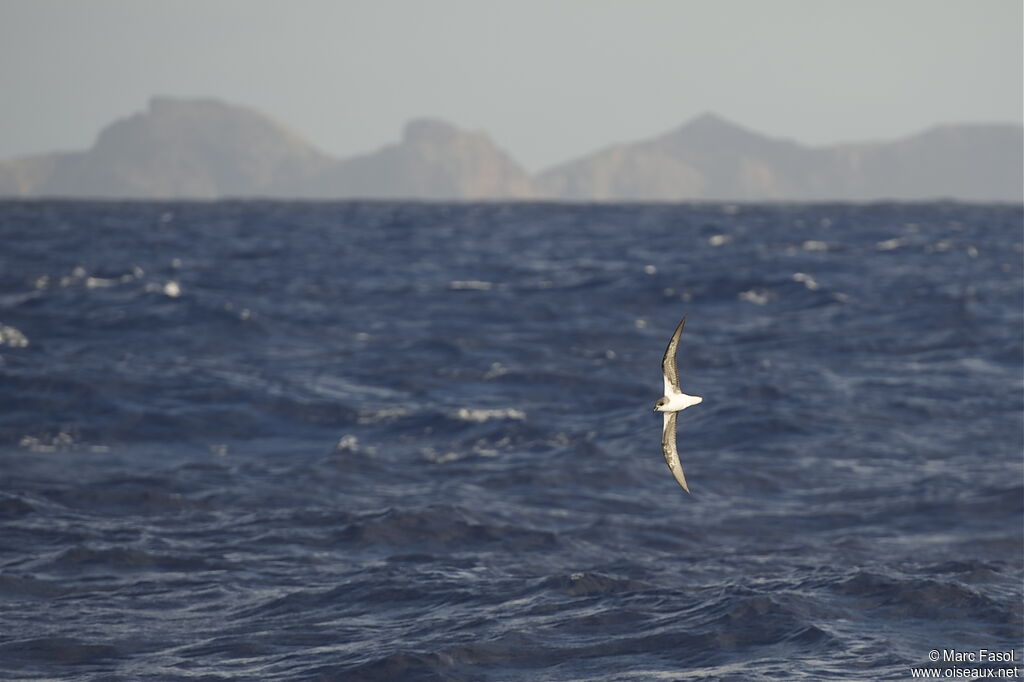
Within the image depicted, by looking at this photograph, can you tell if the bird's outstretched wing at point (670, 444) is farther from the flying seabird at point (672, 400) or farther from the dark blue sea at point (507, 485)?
the dark blue sea at point (507, 485)

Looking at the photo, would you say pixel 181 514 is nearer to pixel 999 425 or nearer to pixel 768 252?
pixel 999 425

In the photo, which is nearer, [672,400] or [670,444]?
[672,400]

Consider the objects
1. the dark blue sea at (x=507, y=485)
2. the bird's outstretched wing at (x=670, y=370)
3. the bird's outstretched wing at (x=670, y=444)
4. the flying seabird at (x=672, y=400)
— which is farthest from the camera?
the dark blue sea at (x=507, y=485)

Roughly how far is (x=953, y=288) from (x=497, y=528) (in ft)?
131

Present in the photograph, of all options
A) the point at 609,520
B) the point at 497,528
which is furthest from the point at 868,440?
the point at 497,528

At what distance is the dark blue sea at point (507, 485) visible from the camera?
1834cm

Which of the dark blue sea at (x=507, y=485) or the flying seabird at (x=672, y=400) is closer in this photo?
the flying seabird at (x=672, y=400)

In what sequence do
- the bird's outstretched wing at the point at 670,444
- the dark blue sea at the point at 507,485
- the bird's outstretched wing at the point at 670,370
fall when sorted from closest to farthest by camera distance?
the bird's outstretched wing at the point at 670,370 < the bird's outstretched wing at the point at 670,444 < the dark blue sea at the point at 507,485

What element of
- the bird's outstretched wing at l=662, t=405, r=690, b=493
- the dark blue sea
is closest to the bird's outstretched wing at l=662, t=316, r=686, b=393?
the bird's outstretched wing at l=662, t=405, r=690, b=493

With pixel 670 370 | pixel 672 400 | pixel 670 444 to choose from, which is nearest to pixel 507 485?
pixel 670 444

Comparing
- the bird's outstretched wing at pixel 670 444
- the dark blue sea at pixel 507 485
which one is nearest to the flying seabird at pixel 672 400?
the bird's outstretched wing at pixel 670 444

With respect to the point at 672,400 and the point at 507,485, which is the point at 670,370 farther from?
the point at 507,485

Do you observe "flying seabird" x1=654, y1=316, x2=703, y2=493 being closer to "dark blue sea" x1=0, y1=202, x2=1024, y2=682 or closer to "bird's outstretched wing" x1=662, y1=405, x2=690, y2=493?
"bird's outstretched wing" x1=662, y1=405, x2=690, y2=493

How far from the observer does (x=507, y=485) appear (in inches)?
1084
